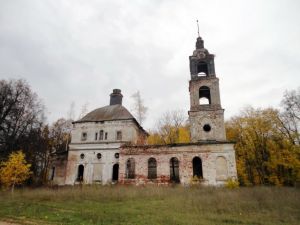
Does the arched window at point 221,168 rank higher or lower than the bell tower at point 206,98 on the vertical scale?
lower

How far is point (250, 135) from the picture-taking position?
1131 inches

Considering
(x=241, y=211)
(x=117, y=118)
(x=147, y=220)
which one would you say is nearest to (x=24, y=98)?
(x=117, y=118)

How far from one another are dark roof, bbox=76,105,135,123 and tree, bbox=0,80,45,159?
20.3ft

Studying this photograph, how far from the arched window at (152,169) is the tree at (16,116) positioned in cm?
1497

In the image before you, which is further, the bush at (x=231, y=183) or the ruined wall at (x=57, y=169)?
the ruined wall at (x=57, y=169)

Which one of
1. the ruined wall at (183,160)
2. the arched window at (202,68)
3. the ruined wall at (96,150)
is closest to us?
the ruined wall at (183,160)

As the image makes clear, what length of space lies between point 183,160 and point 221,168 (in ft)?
12.0

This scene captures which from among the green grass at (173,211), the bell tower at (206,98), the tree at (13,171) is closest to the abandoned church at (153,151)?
the bell tower at (206,98)

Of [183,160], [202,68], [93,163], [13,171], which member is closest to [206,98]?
[202,68]

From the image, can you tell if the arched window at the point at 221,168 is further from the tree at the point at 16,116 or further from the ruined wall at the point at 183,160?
the tree at the point at 16,116

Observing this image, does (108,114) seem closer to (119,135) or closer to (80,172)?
(119,135)

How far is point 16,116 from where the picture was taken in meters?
25.6

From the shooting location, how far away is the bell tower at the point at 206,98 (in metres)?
22.3

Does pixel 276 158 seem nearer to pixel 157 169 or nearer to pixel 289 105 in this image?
pixel 289 105
